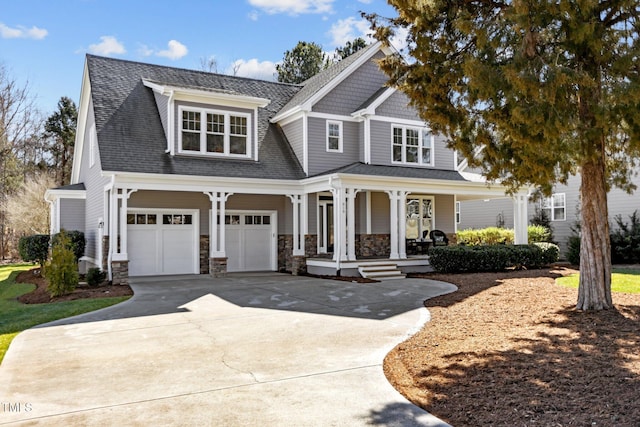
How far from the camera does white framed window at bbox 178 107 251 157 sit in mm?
15914

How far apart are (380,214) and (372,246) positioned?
1237mm

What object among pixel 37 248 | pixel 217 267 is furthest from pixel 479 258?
pixel 37 248

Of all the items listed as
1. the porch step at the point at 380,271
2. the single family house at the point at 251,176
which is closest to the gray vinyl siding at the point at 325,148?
the single family house at the point at 251,176

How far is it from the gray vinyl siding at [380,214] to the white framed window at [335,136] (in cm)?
216

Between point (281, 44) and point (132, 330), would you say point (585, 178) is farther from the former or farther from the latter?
point (281, 44)

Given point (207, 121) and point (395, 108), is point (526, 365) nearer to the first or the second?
point (207, 121)

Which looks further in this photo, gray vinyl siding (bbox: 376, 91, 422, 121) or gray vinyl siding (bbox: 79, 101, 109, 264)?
gray vinyl siding (bbox: 376, 91, 422, 121)

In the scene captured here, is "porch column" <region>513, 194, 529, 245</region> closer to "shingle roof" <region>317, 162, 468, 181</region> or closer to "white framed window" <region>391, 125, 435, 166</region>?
"shingle roof" <region>317, 162, 468, 181</region>

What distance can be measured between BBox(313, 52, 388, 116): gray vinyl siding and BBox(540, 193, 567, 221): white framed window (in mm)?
9355

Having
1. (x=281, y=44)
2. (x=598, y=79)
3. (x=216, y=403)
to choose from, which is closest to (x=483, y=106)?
(x=598, y=79)

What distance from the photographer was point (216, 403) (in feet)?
15.0

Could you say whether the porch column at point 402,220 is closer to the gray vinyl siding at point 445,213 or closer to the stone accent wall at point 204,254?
the gray vinyl siding at point 445,213

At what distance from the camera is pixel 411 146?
61.7ft

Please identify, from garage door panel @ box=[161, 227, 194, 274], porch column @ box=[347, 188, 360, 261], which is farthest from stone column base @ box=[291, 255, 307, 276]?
garage door panel @ box=[161, 227, 194, 274]
